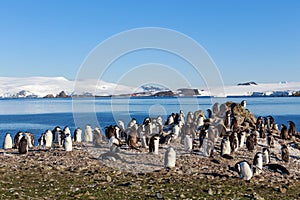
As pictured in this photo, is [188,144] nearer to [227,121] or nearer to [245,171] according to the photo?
[245,171]

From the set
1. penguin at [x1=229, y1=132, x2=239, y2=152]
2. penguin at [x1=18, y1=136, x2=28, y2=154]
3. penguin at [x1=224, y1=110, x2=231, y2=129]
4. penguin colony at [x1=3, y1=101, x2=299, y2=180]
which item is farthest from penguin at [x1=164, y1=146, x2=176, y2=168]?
penguin at [x1=224, y1=110, x2=231, y2=129]

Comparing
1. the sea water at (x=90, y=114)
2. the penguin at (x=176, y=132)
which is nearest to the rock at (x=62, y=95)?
the sea water at (x=90, y=114)

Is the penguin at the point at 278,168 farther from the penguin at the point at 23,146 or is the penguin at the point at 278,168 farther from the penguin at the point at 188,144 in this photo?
the penguin at the point at 23,146

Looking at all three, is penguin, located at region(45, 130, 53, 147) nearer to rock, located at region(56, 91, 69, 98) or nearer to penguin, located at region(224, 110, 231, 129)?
penguin, located at region(224, 110, 231, 129)

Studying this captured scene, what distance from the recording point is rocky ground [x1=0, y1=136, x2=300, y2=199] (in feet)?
31.0

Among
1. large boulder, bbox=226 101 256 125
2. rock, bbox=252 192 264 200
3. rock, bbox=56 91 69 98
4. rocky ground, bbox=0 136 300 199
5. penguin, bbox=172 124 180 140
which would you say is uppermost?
rock, bbox=56 91 69 98

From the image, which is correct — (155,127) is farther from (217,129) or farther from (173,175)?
(173,175)

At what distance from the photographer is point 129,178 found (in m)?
11.1

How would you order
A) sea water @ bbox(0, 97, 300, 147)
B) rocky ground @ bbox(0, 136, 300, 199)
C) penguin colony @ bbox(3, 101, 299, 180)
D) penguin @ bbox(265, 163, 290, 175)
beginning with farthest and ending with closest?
sea water @ bbox(0, 97, 300, 147) → penguin colony @ bbox(3, 101, 299, 180) → penguin @ bbox(265, 163, 290, 175) → rocky ground @ bbox(0, 136, 300, 199)

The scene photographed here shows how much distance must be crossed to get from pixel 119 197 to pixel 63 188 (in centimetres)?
152

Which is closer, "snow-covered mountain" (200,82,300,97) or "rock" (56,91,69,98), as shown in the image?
"snow-covered mountain" (200,82,300,97)

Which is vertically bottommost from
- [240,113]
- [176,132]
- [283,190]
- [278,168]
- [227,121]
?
[283,190]

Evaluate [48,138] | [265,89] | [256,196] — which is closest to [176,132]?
[48,138]

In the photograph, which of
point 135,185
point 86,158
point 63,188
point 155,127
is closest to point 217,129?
point 155,127
